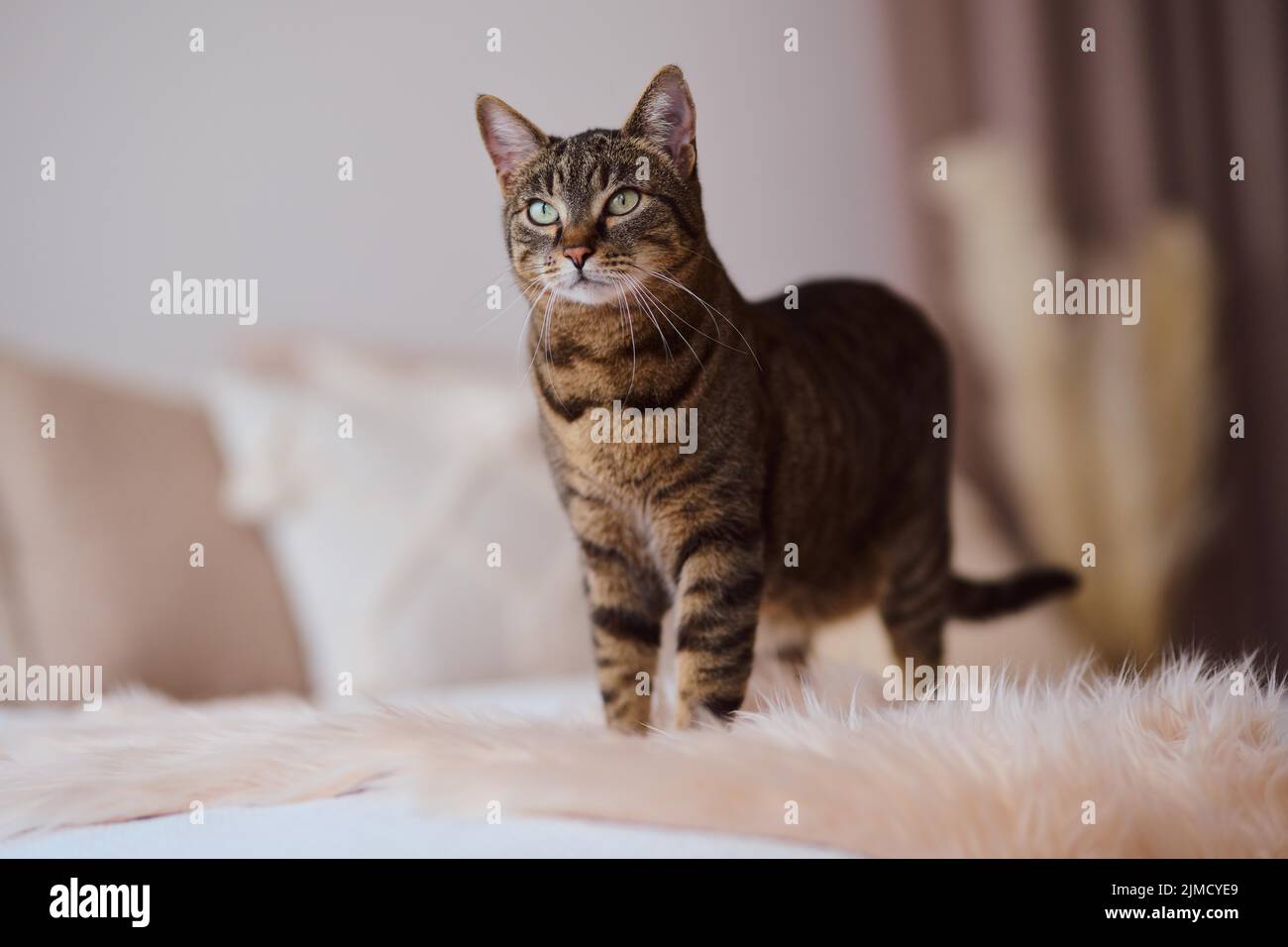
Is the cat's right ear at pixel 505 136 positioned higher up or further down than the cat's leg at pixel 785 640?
higher up

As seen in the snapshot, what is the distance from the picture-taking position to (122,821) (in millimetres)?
700

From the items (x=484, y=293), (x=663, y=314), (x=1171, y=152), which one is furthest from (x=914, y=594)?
(x=1171, y=152)

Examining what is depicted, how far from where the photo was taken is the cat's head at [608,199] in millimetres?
812

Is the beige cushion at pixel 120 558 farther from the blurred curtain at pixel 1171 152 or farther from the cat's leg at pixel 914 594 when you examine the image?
the blurred curtain at pixel 1171 152

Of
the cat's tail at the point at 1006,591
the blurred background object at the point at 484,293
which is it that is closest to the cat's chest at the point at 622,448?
the cat's tail at the point at 1006,591

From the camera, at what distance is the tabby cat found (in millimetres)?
828

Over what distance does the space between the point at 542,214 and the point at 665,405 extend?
0.66ft

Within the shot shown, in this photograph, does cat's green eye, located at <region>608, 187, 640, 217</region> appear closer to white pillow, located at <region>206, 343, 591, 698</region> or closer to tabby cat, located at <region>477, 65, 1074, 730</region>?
tabby cat, located at <region>477, 65, 1074, 730</region>

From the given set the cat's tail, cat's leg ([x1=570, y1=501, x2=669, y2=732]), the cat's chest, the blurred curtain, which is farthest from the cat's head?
the blurred curtain

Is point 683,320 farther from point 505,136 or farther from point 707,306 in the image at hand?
point 505,136

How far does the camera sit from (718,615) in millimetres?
829

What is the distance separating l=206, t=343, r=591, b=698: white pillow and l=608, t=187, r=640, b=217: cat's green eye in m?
0.69

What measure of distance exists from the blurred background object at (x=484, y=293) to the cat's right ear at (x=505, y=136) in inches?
22.9

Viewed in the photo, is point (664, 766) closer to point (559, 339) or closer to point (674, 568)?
point (674, 568)
